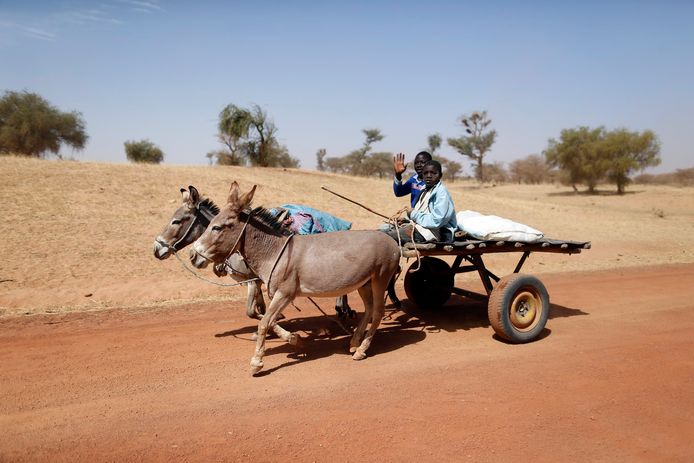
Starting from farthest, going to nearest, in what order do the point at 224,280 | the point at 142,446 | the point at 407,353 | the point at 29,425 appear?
the point at 224,280 < the point at 407,353 < the point at 29,425 < the point at 142,446

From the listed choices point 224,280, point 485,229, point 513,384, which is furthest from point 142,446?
point 224,280

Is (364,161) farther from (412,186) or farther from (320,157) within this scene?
(412,186)

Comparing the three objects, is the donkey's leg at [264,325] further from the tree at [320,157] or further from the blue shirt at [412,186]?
the tree at [320,157]

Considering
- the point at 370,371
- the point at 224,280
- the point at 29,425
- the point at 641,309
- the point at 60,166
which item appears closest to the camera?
the point at 29,425

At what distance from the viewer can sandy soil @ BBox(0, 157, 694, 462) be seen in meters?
3.64

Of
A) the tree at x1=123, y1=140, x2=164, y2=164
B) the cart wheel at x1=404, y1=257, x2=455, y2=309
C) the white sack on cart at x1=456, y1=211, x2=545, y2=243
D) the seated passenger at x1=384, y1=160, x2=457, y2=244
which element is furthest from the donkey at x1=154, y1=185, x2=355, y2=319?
the tree at x1=123, y1=140, x2=164, y2=164

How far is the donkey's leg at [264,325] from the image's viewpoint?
4859 mm

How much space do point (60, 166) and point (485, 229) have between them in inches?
680

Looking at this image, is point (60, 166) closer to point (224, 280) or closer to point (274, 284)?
point (224, 280)

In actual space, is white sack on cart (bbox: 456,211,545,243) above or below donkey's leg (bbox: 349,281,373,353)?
above

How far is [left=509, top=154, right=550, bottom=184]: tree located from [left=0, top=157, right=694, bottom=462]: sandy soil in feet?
182

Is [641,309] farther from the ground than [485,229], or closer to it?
closer to it

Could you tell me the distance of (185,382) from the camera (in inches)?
188

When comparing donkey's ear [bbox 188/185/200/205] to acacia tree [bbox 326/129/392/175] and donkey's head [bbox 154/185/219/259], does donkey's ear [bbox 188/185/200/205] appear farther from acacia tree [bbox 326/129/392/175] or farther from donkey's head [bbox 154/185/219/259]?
acacia tree [bbox 326/129/392/175]
